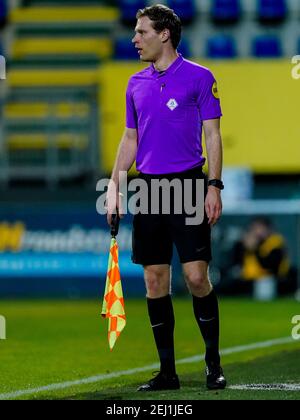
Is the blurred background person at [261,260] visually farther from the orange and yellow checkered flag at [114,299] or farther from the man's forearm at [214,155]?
the man's forearm at [214,155]

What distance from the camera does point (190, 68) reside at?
7.04 m

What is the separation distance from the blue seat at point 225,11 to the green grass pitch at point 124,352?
7.96 metres

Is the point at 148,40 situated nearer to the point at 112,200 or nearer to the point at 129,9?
the point at 112,200

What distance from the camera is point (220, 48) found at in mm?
22109

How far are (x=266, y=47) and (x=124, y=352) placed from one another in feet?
43.1

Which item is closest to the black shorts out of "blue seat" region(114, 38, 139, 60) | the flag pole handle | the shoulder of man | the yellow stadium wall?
the flag pole handle

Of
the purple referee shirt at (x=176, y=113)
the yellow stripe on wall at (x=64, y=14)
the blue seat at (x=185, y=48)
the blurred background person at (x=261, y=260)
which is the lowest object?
the blurred background person at (x=261, y=260)

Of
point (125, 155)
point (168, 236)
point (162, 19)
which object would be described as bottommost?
point (168, 236)

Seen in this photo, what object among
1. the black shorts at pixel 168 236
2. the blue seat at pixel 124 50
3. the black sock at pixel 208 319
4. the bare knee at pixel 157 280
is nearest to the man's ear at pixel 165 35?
the black shorts at pixel 168 236

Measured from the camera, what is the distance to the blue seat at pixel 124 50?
21609 mm

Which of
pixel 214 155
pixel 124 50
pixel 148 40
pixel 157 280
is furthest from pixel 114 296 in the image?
pixel 124 50

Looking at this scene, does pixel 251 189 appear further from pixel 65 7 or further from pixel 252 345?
pixel 252 345
